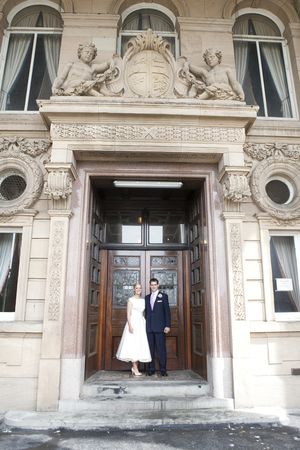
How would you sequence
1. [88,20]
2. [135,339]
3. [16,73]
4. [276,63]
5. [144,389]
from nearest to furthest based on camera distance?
[144,389], [135,339], [88,20], [16,73], [276,63]

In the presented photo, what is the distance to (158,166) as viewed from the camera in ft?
24.9

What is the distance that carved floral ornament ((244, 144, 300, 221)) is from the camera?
293 inches

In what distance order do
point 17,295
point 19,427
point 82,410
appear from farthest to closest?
Answer: 1. point 17,295
2. point 82,410
3. point 19,427

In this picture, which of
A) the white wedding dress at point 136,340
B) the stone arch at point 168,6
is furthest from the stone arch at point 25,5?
the white wedding dress at point 136,340

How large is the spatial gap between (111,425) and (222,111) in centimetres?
607

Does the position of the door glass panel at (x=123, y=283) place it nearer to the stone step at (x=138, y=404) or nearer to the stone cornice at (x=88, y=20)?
the stone step at (x=138, y=404)

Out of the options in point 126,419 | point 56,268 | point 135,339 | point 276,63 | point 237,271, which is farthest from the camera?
point 276,63

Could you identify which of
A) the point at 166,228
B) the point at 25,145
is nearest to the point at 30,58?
the point at 25,145

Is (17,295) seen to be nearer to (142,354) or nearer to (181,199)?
(142,354)

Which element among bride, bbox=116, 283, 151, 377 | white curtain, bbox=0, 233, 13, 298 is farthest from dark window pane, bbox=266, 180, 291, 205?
white curtain, bbox=0, 233, 13, 298

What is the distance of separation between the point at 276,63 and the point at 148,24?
11.5 ft

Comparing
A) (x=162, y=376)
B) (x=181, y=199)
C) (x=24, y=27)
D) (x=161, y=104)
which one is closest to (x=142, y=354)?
(x=162, y=376)

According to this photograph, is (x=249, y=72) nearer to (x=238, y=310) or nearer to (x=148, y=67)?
(x=148, y=67)

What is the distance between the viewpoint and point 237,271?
696cm
